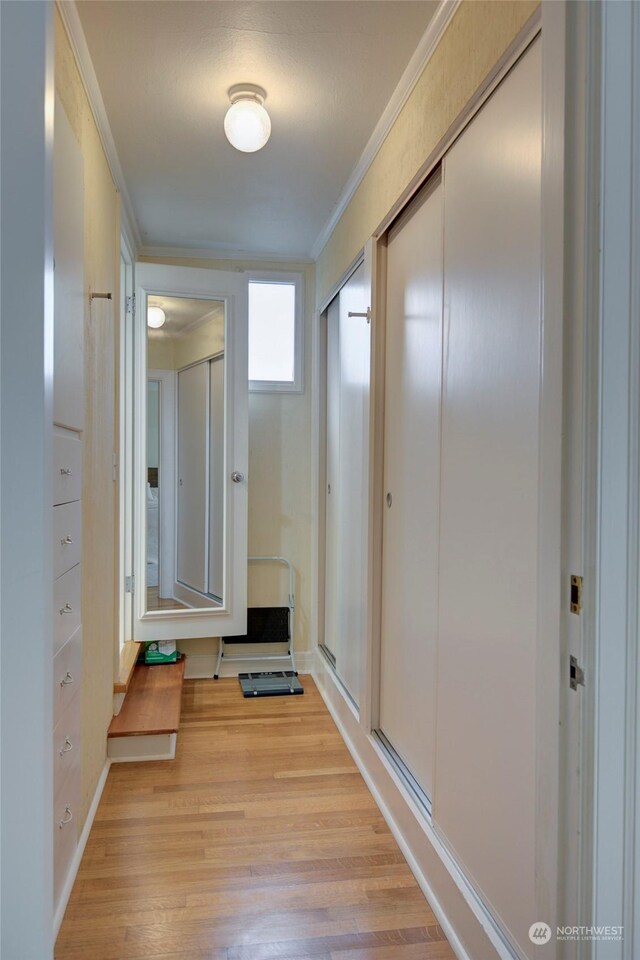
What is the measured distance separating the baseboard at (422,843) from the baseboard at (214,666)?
0.80m

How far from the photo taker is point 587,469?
0.80 meters

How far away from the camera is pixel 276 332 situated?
12.7ft

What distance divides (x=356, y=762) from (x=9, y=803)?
6.91ft

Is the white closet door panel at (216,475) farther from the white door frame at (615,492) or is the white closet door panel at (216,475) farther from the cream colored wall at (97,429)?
the white door frame at (615,492)

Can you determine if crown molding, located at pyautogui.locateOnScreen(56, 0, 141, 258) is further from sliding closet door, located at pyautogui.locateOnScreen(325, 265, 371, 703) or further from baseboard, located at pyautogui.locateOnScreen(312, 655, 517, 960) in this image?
baseboard, located at pyautogui.locateOnScreen(312, 655, 517, 960)

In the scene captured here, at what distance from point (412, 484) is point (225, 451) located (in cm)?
160

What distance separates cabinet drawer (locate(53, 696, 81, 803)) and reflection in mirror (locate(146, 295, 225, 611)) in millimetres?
1501

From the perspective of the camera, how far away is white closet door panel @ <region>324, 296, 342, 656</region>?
3307 millimetres

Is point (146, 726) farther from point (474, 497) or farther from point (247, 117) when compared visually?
point (247, 117)

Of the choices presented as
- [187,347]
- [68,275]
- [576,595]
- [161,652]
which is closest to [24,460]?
[576,595]

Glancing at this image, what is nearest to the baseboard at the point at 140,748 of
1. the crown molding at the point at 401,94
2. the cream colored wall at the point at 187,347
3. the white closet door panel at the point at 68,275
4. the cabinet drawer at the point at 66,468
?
the cabinet drawer at the point at 66,468

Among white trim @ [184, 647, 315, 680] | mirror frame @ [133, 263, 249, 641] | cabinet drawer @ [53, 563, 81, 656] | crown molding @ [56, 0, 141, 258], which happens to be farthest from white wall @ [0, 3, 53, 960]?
white trim @ [184, 647, 315, 680]

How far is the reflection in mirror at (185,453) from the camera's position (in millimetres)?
3361

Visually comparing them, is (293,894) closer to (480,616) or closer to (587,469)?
(480,616)
